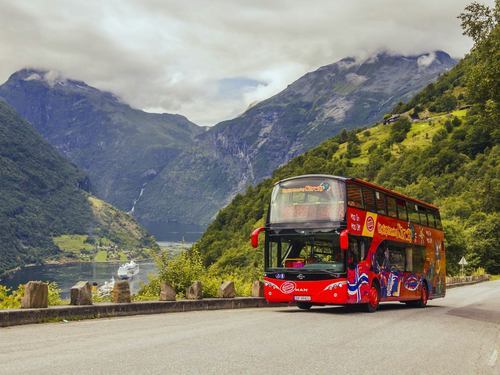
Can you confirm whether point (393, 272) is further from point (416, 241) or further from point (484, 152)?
point (484, 152)

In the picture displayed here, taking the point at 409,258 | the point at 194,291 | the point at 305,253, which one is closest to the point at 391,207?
the point at 409,258

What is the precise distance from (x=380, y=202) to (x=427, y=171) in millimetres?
103674

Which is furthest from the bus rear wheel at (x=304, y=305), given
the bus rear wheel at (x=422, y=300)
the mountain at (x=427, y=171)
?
the mountain at (x=427, y=171)

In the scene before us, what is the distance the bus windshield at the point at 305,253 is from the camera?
19.3 metres

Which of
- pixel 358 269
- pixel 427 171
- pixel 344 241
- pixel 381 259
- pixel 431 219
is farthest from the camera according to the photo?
pixel 427 171

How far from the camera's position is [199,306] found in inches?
776

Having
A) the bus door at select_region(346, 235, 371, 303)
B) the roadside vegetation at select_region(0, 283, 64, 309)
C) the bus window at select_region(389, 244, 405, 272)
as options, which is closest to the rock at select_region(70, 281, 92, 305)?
the roadside vegetation at select_region(0, 283, 64, 309)

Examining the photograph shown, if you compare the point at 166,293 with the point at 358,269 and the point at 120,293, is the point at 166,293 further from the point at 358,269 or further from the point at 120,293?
the point at 358,269

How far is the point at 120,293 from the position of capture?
17.0 metres

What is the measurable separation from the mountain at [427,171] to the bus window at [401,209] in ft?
94.0

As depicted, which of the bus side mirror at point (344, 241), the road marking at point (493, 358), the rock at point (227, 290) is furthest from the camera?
the rock at point (227, 290)

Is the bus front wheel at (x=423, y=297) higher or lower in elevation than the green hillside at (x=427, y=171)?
lower

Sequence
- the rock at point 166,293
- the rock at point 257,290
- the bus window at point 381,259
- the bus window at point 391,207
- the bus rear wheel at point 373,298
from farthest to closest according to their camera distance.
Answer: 1. the rock at point 257,290
2. the bus window at point 391,207
3. the bus window at point 381,259
4. the bus rear wheel at point 373,298
5. the rock at point 166,293

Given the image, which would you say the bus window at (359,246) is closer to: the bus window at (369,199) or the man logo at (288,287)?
the bus window at (369,199)
